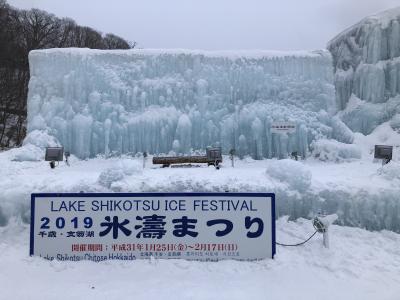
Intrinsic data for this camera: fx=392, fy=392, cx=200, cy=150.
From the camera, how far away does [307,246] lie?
5309mm

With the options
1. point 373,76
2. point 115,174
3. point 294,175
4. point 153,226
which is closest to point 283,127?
point 294,175

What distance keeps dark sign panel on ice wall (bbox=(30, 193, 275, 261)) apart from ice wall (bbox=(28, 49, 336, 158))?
781cm

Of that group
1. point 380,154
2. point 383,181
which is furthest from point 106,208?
point 380,154

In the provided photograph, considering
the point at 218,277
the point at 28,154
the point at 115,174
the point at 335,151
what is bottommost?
the point at 218,277

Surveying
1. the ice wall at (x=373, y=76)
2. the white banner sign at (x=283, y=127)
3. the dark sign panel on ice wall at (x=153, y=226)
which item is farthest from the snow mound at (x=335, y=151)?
the dark sign panel on ice wall at (x=153, y=226)

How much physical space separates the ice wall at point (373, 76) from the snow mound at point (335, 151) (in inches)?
223

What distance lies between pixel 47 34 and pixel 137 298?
98.3 feet

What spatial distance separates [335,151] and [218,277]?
336 inches

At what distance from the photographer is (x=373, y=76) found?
57.1ft

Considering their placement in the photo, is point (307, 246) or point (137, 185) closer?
point (307, 246)

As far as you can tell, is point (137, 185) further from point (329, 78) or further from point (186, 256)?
point (329, 78)

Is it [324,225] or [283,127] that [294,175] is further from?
[283,127]

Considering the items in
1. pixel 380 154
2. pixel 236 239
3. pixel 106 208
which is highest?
pixel 380 154

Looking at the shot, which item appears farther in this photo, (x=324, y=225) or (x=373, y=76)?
(x=373, y=76)
